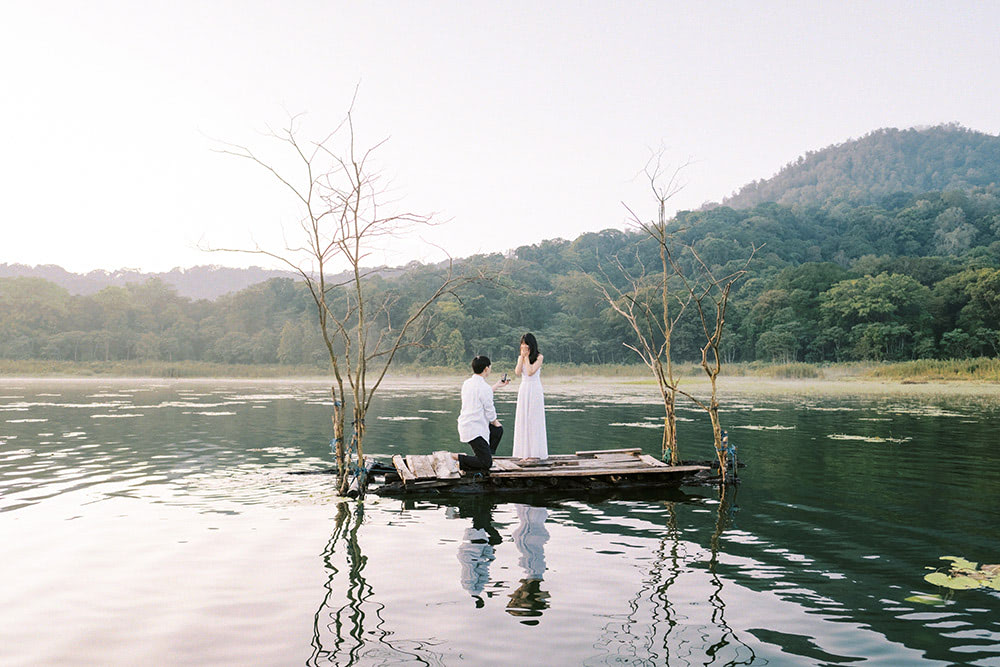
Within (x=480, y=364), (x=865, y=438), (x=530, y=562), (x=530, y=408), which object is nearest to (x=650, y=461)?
(x=530, y=408)

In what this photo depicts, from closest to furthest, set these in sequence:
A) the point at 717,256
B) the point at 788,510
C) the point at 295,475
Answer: the point at 788,510 < the point at 295,475 < the point at 717,256

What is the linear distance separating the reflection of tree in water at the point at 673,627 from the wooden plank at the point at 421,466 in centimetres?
474

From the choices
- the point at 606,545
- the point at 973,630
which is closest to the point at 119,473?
the point at 606,545

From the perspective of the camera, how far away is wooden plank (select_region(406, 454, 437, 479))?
→ 484 inches

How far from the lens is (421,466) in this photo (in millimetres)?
12938

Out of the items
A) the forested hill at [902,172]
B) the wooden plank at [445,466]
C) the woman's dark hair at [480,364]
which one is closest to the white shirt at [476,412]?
the woman's dark hair at [480,364]

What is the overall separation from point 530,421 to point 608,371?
53.3 meters

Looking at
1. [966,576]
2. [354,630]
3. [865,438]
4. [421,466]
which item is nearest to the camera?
[354,630]

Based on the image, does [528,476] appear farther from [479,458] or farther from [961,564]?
[961,564]

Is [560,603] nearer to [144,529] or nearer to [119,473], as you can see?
[144,529]

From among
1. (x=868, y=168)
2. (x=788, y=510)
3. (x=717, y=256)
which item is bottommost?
(x=788, y=510)

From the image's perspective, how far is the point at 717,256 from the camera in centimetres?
9894

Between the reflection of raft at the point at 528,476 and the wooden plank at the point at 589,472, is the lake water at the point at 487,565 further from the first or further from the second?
the wooden plank at the point at 589,472

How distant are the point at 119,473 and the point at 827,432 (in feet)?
61.9
